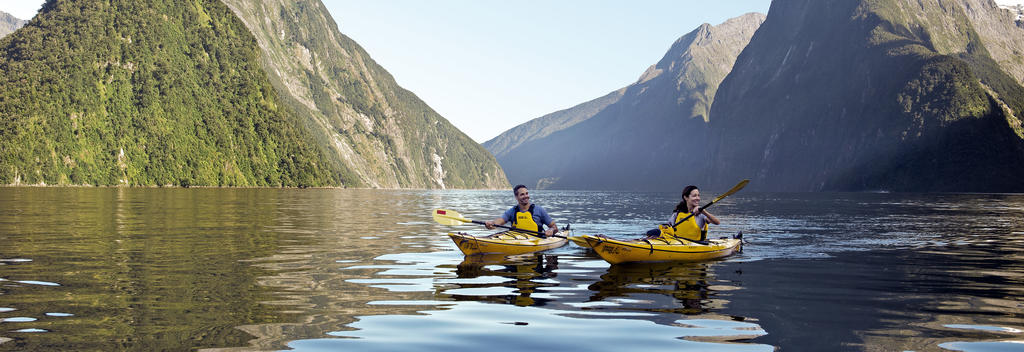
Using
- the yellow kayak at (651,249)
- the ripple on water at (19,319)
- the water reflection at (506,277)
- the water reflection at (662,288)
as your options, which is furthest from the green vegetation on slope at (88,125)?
the ripple on water at (19,319)

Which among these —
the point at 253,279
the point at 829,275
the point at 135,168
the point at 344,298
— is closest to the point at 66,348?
the point at 344,298

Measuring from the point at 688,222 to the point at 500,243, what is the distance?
5461 millimetres

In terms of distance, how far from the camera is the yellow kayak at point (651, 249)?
20.2 meters

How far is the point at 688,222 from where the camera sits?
898 inches

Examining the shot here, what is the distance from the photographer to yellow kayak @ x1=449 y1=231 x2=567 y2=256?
74.7 feet

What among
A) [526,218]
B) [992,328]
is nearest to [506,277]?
[526,218]

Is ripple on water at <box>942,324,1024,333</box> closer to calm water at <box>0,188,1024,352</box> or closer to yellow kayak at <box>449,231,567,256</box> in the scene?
calm water at <box>0,188,1024,352</box>

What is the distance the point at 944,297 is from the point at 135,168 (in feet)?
600

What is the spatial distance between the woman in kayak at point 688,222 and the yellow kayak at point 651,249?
481 millimetres

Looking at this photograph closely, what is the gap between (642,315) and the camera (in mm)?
12891

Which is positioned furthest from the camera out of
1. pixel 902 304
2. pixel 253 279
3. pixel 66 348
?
pixel 253 279

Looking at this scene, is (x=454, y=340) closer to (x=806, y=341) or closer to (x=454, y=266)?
(x=806, y=341)

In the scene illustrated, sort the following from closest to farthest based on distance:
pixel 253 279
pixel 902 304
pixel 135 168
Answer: pixel 902 304 → pixel 253 279 → pixel 135 168

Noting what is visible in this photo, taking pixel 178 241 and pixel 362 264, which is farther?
pixel 178 241
